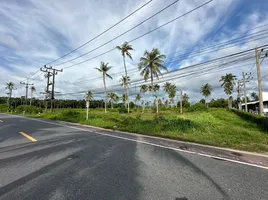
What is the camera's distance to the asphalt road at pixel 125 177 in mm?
2689

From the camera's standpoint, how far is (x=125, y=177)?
11.0ft

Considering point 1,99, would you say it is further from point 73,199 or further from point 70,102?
point 73,199

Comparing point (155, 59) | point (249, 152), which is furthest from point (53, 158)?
point (155, 59)

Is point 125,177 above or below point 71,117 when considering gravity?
below

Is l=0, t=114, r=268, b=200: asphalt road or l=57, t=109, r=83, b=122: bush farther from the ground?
l=57, t=109, r=83, b=122: bush

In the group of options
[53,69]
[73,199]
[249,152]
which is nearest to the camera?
[73,199]

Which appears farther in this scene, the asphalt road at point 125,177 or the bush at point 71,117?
the bush at point 71,117

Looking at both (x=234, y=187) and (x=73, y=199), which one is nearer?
(x=73, y=199)

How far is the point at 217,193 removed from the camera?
2.73 meters

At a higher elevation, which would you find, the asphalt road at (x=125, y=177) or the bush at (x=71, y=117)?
the bush at (x=71, y=117)

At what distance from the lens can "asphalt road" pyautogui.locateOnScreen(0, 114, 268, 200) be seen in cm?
269

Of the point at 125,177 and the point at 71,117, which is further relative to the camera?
the point at 71,117

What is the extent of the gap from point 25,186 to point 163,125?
30.5 ft

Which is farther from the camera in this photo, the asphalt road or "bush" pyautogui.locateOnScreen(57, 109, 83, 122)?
"bush" pyautogui.locateOnScreen(57, 109, 83, 122)
